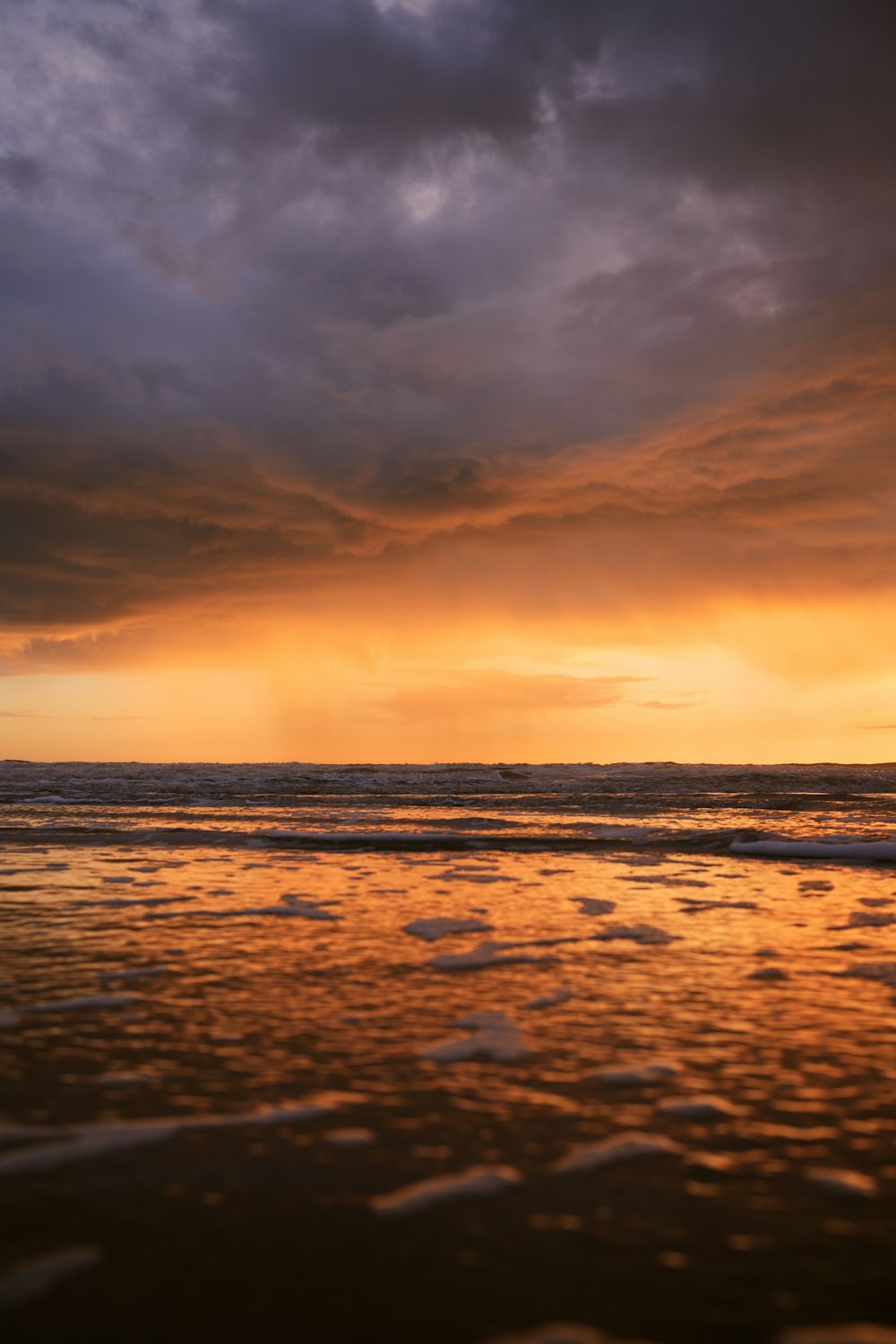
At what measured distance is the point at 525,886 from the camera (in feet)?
24.6

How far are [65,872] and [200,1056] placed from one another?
5.43 m

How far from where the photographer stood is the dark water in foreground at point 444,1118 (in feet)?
5.95

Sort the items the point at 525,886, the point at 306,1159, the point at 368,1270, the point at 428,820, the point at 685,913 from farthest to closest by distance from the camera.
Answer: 1. the point at 428,820
2. the point at 525,886
3. the point at 685,913
4. the point at 306,1159
5. the point at 368,1270

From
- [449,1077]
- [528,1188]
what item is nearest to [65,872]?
[449,1077]

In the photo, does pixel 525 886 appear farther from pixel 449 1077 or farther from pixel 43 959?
pixel 449 1077

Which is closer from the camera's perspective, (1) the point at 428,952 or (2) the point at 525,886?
(1) the point at 428,952

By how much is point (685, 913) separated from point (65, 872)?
17.8ft

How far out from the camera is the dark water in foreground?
181 centimetres

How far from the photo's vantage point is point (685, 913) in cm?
618

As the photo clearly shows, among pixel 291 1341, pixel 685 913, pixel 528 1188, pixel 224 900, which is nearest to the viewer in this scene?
pixel 291 1341

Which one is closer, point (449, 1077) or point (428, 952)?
point (449, 1077)

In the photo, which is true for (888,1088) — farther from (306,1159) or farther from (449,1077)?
(306,1159)

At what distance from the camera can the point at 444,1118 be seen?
8.74ft

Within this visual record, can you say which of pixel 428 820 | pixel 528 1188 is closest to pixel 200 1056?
pixel 528 1188
